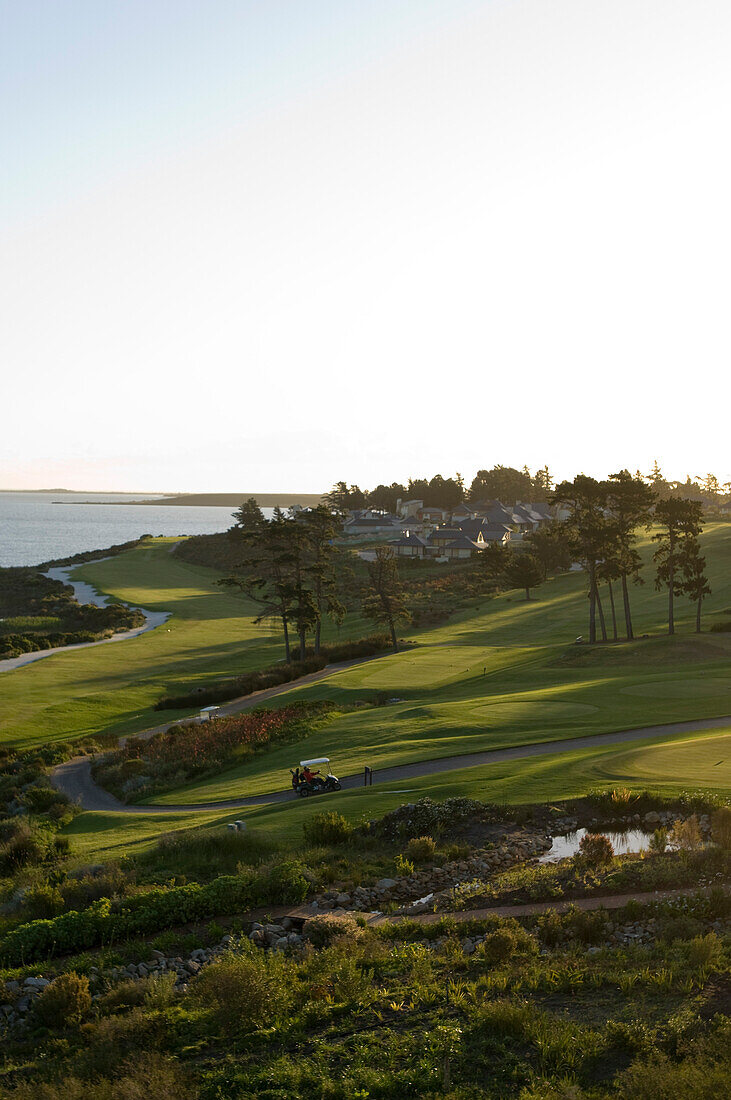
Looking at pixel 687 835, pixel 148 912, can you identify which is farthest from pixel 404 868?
pixel 687 835

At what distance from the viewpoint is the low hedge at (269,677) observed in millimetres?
46588

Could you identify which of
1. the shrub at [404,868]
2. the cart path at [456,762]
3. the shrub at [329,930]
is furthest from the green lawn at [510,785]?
the shrub at [329,930]

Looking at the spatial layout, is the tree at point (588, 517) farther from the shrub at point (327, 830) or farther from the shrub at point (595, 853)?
the shrub at point (595, 853)

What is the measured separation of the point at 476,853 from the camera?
17.1 metres

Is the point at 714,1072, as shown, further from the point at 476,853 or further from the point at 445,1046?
the point at 476,853

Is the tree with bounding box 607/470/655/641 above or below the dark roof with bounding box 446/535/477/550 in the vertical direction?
above

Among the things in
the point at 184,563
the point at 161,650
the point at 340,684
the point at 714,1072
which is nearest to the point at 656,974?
the point at 714,1072

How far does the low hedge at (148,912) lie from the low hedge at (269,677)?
30.9 meters

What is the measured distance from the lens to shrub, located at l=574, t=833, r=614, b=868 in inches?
608

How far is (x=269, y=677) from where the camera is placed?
5069cm

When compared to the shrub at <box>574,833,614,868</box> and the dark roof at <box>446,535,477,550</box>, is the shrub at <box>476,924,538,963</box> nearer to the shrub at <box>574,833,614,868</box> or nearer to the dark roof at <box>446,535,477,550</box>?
the shrub at <box>574,833,614,868</box>

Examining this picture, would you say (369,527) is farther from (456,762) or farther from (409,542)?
(456,762)

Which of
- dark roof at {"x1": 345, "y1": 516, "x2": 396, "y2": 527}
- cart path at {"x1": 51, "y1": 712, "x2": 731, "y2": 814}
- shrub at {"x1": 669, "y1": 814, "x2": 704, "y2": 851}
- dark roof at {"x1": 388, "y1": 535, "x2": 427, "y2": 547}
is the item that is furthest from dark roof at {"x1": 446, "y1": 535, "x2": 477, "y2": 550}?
shrub at {"x1": 669, "y1": 814, "x2": 704, "y2": 851}

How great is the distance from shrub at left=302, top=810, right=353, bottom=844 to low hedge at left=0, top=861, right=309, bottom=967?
6.58 feet
